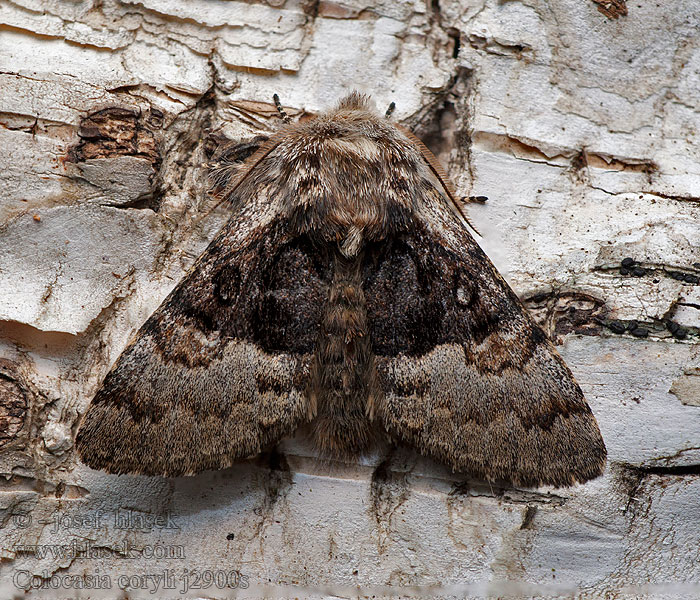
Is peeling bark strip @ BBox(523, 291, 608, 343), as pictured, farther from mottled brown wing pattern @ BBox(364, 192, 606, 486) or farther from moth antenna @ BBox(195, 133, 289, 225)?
moth antenna @ BBox(195, 133, 289, 225)

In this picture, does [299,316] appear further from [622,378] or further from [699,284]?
[699,284]

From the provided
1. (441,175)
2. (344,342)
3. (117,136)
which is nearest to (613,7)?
(441,175)

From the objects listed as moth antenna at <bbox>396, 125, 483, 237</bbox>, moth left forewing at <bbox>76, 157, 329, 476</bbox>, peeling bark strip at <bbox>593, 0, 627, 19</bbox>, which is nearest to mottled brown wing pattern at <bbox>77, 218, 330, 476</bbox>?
moth left forewing at <bbox>76, 157, 329, 476</bbox>

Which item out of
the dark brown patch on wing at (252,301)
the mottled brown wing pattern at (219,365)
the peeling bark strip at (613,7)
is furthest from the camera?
the peeling bark strip at (613,7)

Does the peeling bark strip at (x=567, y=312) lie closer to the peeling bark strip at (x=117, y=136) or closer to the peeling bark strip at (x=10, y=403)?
the peeling bark strip at (x=117, y=136)

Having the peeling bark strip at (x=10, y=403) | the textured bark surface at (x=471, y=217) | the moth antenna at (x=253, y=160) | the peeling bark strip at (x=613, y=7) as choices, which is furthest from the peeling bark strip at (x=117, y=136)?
the peeling bark strip at (x=613, y=7)

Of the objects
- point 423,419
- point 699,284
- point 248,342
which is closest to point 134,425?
point 248,342
